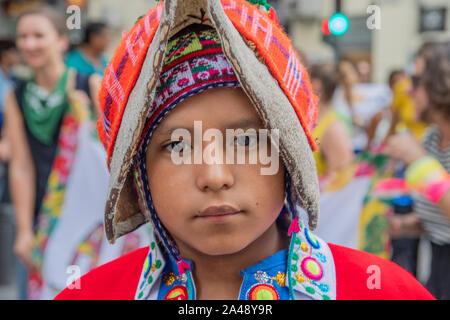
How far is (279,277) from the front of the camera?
129cm

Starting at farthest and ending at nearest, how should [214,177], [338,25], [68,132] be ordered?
[68,132]
[338,25]
[214,177]

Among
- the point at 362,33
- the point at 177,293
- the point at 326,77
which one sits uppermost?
the point at 362,33

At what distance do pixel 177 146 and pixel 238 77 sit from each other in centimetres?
20

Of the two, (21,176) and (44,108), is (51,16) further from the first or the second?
(21,176)

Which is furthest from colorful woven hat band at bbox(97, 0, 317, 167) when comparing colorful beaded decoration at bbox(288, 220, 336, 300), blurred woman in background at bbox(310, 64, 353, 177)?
blurred woman in background at bbox(310, 64, 353, 177)

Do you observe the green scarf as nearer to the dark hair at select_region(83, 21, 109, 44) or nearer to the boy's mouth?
the dark hair at select_region(83, 21, 109, 44)

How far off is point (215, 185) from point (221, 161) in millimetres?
56

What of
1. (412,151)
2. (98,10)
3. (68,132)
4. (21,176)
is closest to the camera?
(412,151)

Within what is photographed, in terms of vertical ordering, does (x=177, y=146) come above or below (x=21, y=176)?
above

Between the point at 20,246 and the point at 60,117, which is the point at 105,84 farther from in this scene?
the point at 20,246

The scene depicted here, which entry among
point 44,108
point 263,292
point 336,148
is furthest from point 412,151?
point 44,108

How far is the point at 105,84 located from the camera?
135 cm

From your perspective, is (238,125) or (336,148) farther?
(336,148)

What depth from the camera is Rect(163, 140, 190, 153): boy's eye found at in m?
1.20
